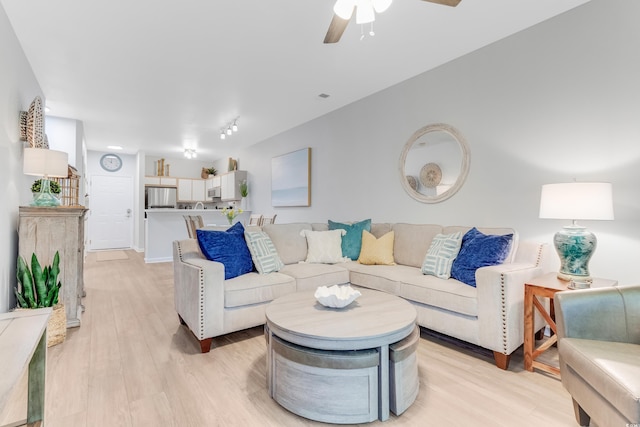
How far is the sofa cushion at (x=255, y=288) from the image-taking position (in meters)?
2.38

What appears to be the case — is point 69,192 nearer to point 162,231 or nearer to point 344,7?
point 162,231

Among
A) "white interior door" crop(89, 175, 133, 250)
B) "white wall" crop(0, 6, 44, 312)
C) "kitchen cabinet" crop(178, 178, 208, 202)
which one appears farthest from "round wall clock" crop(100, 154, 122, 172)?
"white wall" crop(0, 6, 44, 312)

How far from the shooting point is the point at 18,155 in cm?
291

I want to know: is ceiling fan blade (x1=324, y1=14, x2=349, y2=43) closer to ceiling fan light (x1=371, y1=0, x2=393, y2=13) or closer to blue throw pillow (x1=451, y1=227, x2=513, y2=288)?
ceiling fan light (x1=371, y1=0, x2=393, y2=13)

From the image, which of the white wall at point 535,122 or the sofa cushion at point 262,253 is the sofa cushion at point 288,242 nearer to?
the sofa cushion at point 262,253

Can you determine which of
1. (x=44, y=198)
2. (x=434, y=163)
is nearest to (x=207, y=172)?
(x=44, y=198)

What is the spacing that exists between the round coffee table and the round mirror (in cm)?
200

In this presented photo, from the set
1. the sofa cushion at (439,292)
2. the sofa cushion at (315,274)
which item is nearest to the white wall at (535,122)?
the sofa cushion at (439,292)

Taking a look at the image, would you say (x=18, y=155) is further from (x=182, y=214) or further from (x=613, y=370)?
(x=613, y=370)

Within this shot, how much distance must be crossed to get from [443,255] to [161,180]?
24.9ft

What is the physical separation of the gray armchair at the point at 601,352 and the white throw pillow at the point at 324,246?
82.8 inches

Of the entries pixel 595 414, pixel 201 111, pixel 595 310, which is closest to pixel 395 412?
pixel 595 414

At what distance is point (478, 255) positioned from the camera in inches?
94.8

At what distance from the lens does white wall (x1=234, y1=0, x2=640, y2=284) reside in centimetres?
217
